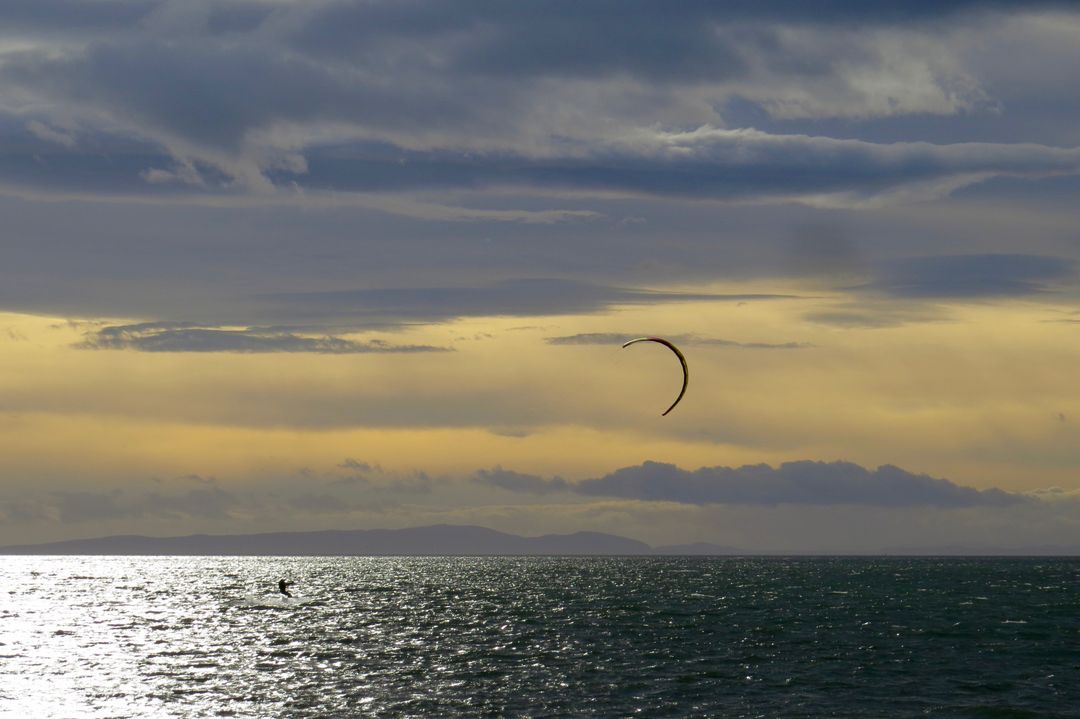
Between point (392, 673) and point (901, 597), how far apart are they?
→ 261 ft

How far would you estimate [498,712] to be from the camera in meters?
48.1

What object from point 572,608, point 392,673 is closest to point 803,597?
point 572,608

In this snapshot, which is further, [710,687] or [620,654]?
[620,654]

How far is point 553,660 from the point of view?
212ft

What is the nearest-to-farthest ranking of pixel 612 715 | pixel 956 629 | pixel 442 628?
pixel 612 715 → pixel 956 629 → pixel 442 628

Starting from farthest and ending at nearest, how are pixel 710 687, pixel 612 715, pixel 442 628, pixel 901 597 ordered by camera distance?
pixel 901 597 < pixel 442 628 < pixel 710 687 < pixel 612 715

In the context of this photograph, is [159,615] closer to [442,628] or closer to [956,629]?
[442,628]

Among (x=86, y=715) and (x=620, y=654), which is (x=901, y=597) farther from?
(x=86, y=715)

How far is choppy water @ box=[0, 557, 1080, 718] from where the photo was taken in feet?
164

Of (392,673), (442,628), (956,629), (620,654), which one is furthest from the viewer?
(442,628)

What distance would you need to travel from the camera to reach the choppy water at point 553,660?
50125 millimetres

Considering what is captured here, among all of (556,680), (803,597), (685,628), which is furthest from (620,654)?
(803,597)

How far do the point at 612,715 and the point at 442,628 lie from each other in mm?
41826

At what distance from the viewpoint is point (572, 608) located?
106938 mm
